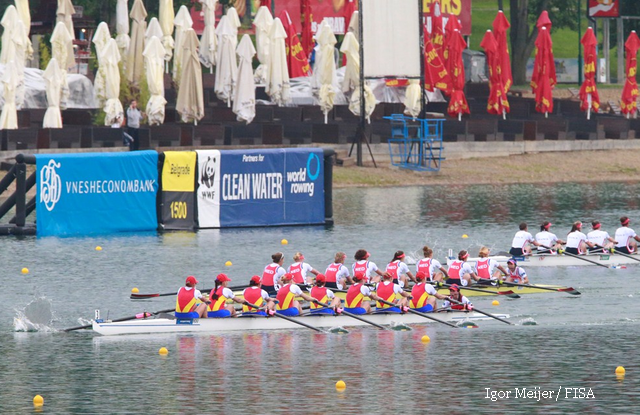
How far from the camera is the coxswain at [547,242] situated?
1371 inches

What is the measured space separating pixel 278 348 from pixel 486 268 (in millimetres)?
8009

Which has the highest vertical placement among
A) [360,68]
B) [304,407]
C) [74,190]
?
[360,68]

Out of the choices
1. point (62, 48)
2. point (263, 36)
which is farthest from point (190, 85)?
point (263, 36)

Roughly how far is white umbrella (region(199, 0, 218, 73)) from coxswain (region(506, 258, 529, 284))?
2763 cm

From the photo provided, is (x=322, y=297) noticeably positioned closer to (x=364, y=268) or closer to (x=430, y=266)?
(x=364, y=268)

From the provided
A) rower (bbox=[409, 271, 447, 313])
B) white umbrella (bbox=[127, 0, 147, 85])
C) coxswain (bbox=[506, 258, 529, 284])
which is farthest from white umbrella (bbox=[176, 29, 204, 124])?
rower (bbox=[409, 271, 447, 313])

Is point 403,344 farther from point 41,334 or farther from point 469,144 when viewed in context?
point 469,144

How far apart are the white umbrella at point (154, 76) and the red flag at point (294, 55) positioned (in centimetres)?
917

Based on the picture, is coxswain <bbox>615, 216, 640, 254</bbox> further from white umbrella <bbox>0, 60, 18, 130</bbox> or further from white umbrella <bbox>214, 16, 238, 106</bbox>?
white umbrella <bbox>0, 60, 18, 130</bbox>

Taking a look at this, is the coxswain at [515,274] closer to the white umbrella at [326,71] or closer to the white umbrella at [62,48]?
the white umbrella at [326,71]

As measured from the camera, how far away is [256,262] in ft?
113

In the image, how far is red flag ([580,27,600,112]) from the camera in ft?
189

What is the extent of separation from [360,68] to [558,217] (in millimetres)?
11765

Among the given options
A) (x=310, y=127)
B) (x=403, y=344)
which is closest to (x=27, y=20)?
(x=310, y=127)
